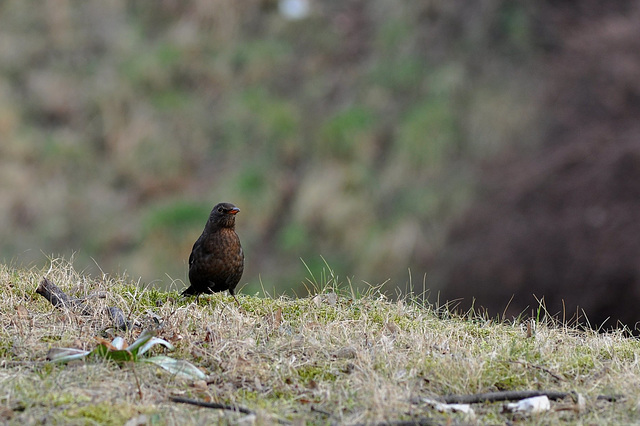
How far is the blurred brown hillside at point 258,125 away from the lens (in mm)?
11594

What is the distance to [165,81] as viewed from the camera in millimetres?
13789

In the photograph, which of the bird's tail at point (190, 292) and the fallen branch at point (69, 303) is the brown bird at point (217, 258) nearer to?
the bird's tail at point (190, 292)

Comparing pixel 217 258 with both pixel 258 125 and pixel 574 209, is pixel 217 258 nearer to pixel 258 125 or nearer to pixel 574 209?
pixel 574 209

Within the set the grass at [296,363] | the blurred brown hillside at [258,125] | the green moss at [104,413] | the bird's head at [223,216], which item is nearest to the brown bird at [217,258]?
the bird's head at [223,216]

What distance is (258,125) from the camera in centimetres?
1309

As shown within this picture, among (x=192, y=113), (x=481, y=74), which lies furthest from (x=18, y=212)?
(x=481, y=74)

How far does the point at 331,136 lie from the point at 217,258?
26.0 ft

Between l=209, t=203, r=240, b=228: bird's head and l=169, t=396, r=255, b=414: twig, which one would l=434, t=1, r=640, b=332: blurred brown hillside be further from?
l=169, t=396, r=255, b=414: twig

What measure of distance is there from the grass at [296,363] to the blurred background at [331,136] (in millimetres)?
4872

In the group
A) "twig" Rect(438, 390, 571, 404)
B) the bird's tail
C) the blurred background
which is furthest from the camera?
the blurred background

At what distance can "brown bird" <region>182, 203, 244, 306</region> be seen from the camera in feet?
15.3

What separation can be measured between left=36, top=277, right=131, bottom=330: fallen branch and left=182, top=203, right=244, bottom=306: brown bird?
24.9 inches

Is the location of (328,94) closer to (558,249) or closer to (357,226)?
(357,226)

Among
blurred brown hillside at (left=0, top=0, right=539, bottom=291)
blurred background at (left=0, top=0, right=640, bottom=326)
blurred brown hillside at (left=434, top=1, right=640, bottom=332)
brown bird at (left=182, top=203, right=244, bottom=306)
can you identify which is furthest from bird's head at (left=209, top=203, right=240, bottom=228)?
blurred brown hillside at (left=0, top=0, right=539, bottom=291)
